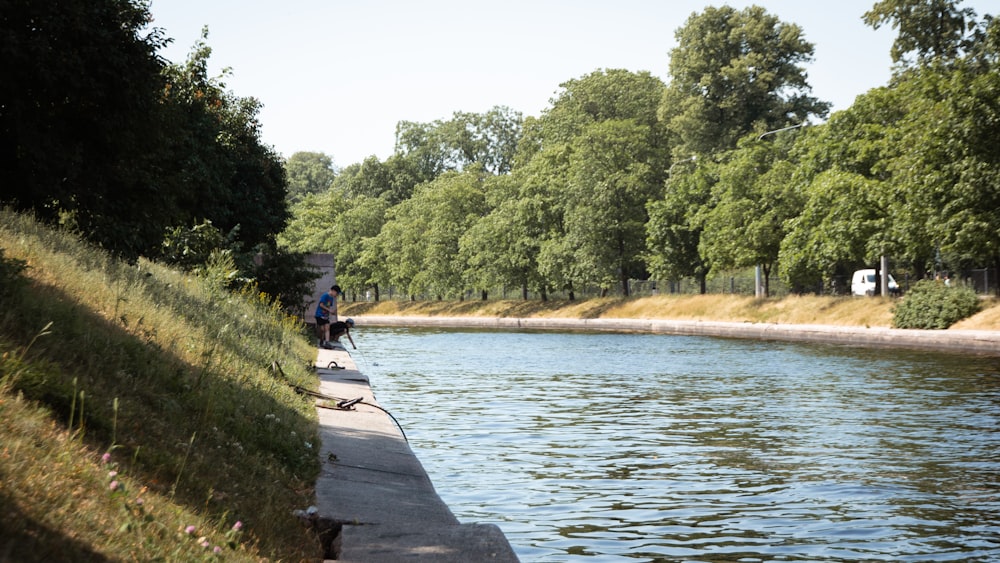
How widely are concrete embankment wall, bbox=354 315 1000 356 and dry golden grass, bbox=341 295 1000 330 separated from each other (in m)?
2.31

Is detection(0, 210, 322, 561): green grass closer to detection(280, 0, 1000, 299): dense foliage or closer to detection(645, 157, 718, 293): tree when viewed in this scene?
detection(280, 0, 1000, 299): dense foliage

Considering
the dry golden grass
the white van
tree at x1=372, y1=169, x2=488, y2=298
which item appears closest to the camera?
the dry golden grass

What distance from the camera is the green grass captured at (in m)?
5.77

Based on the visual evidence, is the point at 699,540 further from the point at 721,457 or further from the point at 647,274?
the point at 647,274

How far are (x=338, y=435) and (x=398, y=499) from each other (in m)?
3.55

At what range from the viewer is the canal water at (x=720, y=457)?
1018cm

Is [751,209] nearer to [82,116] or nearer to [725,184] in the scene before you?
[725,184]

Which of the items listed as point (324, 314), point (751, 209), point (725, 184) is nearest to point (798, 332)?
point (751, 209)

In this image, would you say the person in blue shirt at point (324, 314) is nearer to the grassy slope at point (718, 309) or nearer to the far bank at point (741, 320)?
the far bank at point (741, 320)

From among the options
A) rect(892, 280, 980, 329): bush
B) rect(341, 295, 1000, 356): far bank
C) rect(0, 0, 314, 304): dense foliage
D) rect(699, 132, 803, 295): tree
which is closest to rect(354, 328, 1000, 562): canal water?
rect(0, 0, 314, 304): dense foliage

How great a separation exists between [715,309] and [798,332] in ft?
50.3

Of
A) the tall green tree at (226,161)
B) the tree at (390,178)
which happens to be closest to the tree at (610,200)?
the tall green tree at (226,161)

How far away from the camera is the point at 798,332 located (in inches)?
1893

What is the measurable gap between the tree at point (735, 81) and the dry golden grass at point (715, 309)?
1433 cm
